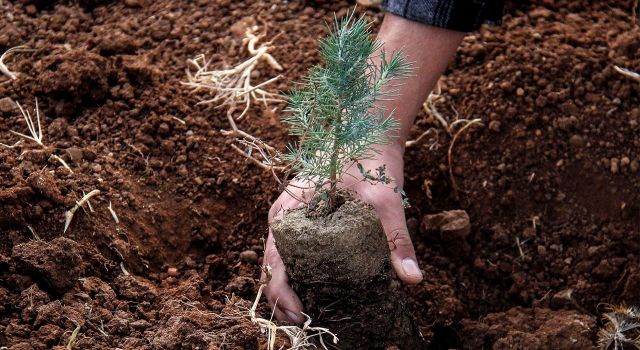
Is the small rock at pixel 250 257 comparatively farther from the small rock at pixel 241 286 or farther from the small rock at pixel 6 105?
the small rock at pixel 6 105

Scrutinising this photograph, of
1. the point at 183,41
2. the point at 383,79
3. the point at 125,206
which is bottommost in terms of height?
the point at 125,206

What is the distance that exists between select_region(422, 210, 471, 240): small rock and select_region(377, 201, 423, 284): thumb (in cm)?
42

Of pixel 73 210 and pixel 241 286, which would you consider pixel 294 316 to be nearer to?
pixel 241 286

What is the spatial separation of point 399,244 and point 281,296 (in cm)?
37

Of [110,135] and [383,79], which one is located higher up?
[383,79]

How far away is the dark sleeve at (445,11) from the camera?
8.03 feet

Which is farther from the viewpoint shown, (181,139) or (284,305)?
(181,139)

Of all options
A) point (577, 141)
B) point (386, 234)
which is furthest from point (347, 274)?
point (577, 141)

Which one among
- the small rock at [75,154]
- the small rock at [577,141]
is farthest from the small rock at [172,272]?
the small rock at [577,141]

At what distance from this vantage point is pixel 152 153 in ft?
9.07

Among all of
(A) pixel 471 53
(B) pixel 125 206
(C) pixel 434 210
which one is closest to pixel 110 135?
(B) pixel 125 206

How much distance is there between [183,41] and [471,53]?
1.11 meters

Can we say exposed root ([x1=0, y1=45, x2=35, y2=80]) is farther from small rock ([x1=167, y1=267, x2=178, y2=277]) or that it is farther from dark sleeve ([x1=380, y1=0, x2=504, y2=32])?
dark sleeve ([x1=380, y1=0, x2=504, y2=32])

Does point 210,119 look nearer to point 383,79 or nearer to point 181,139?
point 181,139
